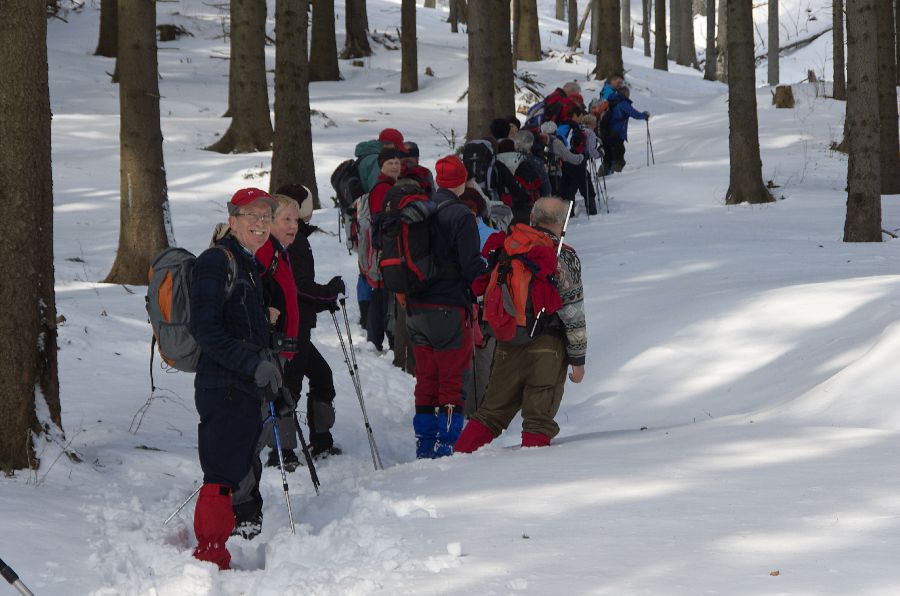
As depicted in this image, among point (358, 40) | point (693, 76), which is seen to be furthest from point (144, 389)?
point (693, 76)

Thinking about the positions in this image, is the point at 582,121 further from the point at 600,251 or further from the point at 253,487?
the point at 253,487

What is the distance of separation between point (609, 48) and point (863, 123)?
671 inches

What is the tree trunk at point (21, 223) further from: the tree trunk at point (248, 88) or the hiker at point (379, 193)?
the tree trunk at point (248, 88)

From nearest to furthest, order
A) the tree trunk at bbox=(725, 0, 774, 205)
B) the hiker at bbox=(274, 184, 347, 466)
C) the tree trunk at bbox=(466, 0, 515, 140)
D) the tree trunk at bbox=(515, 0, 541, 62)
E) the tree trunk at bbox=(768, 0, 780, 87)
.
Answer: the hiker at bbox=(274, 184, 347, 466)
the tree trunk at bbox=(725, 0, 774, 205)
the tree trunk at bbox=(466, 0, 515, 140)
the tree trunk at bbox=(515, 0, 541, 62)
the tree trunk at bbox=(768, 0, 780, 87)

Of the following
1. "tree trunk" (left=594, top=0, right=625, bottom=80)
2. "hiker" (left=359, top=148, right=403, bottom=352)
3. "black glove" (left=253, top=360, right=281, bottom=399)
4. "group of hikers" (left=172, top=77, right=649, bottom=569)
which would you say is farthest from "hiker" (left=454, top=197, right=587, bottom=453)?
"tree trunk" (left=594, top=0, right=625, bottom=80)

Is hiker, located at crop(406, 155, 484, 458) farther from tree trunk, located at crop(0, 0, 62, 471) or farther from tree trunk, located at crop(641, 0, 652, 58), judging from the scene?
tree trunk, located at crop(641, 0, 652, 58)

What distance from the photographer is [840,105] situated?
941 inches

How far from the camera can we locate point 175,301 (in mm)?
5078

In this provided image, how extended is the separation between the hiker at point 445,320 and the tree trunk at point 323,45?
819 inches

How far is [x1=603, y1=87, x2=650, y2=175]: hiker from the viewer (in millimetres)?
20141

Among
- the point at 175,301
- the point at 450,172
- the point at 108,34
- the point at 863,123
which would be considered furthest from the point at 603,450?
the point at 108,34

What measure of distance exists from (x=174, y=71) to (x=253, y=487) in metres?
26.5

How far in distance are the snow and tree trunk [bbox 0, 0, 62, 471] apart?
0.76 ft

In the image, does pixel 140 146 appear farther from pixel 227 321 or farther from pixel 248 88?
pixel 248 88
